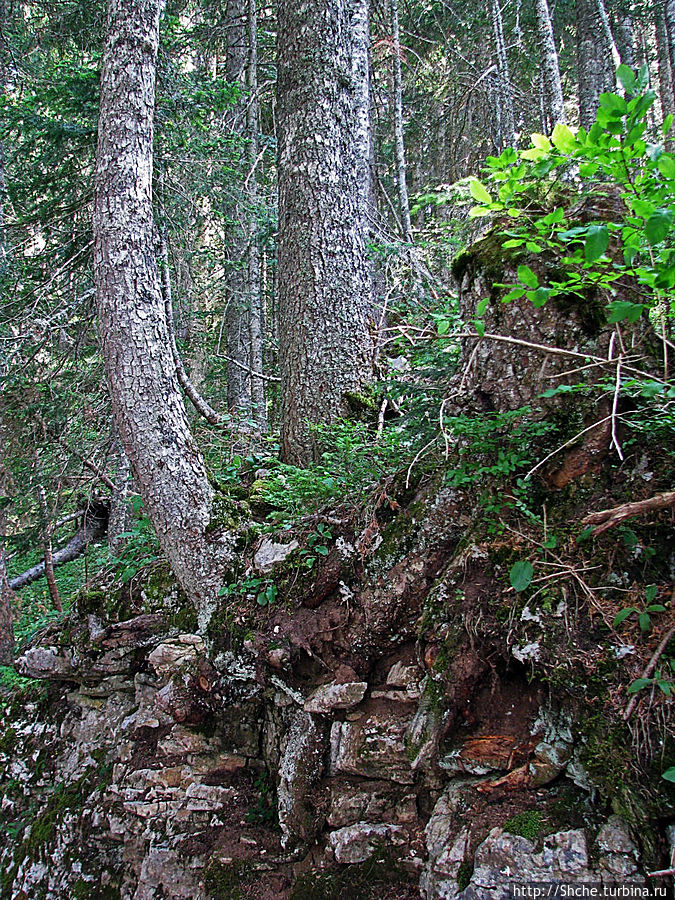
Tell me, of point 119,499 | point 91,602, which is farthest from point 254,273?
point 91,602

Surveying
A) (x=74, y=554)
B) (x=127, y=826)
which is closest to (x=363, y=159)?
(x=127, y=826)

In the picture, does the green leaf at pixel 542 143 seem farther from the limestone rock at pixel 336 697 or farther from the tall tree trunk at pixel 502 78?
the tall tree trunk at pixel 502 78

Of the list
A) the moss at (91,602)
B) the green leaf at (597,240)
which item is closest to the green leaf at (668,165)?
the green leaf at (597,240)

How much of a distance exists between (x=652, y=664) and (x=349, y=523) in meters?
2.02

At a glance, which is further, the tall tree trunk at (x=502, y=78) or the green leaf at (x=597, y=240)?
the tall tree trunk at (x=502, y=78)

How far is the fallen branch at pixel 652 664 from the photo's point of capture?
7.70 ft

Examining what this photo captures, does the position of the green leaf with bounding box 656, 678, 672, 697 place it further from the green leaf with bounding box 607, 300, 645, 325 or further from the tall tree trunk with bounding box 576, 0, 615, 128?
the tall tree trunk with bounding box 576, 0, 615, 128

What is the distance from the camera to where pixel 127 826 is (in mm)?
3914

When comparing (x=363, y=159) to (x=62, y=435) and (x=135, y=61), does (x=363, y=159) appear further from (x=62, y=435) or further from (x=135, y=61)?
(x=62, y=435)

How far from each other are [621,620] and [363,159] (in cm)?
426

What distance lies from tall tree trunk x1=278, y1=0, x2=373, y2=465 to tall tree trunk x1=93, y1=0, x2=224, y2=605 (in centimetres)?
99

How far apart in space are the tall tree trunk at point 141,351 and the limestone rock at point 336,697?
1133 mm

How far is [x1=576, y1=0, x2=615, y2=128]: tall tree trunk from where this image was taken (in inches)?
364

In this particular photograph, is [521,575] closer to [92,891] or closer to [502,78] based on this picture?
[92,891]
